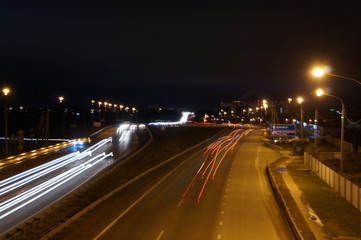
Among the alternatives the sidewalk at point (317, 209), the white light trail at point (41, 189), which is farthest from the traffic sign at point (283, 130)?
the white light trail at point (41, 189)

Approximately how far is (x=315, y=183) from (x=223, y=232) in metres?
16.3

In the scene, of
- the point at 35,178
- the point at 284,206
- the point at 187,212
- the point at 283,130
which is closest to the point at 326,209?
the point at 284,206

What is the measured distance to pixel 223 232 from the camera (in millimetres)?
17734

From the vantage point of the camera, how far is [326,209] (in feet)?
73.6

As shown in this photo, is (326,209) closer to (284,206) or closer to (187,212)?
(284,206)

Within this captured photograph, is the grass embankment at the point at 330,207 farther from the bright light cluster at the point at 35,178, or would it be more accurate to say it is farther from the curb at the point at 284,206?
the bright light cluster at the point at 35,178

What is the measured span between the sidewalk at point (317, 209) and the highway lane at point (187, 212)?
0.97 metres

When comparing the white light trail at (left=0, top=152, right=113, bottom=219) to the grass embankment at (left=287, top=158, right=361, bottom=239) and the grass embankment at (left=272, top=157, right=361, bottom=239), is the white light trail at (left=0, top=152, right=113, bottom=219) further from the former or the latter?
the grass embankment at (left=287, top=158, right=361, bottom=239)

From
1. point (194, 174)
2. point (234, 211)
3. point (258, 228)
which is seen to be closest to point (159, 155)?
point (194, 174)

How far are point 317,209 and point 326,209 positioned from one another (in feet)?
1.54

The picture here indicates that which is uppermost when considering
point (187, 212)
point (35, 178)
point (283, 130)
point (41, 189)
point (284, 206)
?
point (283, 130)

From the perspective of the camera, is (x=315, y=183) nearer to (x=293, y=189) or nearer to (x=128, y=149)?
(x=293, y=189)

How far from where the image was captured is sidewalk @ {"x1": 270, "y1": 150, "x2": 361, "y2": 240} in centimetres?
1770

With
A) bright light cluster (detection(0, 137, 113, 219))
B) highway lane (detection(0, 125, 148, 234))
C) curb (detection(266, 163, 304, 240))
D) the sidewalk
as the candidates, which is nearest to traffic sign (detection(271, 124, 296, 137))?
highway lane (detection(0, 125, 148, 234))
